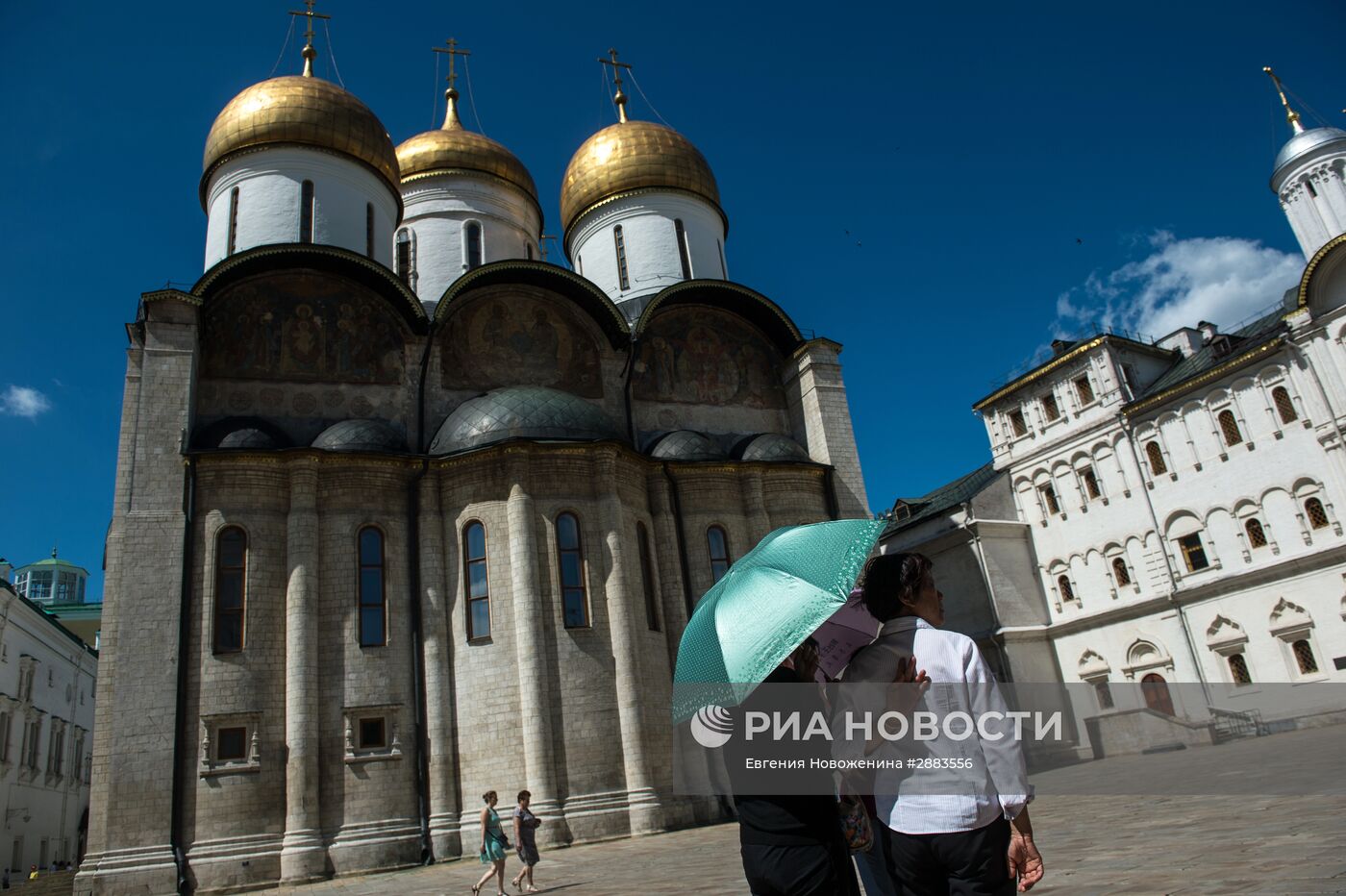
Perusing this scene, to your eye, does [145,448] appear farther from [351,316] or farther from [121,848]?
[121,848]

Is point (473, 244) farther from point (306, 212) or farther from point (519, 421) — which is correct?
point (519, 421)

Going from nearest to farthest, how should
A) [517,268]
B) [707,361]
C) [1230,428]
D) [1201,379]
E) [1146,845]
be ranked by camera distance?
[1146,845], [517,268], [707,361], [1230,428], [1201,379]

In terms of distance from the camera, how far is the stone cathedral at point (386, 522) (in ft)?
46.2

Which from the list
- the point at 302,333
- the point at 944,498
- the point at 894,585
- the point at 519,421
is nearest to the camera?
the point at 894,585

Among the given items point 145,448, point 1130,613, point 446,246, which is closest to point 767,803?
point 145,448

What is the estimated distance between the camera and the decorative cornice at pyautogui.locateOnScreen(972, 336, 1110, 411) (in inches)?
1045

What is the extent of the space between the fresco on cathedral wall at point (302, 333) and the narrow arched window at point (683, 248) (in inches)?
291

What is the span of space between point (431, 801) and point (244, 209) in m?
12.3

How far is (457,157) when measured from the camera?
80.4 ft

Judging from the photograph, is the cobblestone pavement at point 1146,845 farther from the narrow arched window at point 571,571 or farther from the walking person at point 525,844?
the narrow arched window at point 571,571

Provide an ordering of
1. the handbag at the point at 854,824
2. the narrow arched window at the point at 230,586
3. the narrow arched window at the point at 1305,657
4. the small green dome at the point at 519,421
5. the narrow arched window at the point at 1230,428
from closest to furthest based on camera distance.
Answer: the handbag at the point at 854,824
the narrow arched window at the point at 230,586
the small green dome at the point at 519,421
the narrow arched window at the point at 1305,657
the narrow arched window at the point at 1230,428

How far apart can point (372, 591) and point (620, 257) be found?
10761 millimetres

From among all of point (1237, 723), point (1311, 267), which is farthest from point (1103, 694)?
→ point (1311, 267)

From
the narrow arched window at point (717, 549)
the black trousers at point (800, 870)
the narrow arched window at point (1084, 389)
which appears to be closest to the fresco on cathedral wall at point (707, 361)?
the narrow arched window at point (717, 549)
